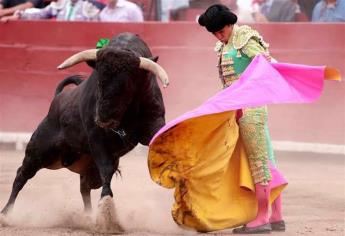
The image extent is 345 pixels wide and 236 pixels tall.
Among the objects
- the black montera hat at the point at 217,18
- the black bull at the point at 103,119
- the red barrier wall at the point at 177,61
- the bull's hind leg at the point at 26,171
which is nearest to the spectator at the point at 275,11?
the red barrier wall at the point at 177,61

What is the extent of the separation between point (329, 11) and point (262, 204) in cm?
377

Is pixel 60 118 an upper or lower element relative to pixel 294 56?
upper

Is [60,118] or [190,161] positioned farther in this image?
[60,118]

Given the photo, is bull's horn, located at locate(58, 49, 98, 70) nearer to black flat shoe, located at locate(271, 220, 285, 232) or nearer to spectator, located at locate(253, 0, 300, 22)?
black flat shoe, located at locate(271, 220, 285, 232)

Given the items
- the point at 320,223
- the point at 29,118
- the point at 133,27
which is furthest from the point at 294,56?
the point at 320,223

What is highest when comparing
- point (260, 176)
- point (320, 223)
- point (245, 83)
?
point (245, 83)

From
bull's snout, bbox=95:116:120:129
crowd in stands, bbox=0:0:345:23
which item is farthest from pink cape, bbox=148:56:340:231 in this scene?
crowd in stands, bbox=0:0:345:23

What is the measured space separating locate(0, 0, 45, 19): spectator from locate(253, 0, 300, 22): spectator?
2259 mm

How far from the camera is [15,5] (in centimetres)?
987

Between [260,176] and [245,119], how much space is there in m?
0.30

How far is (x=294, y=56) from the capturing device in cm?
881

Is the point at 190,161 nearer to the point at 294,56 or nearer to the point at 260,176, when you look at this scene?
the point at 260,176

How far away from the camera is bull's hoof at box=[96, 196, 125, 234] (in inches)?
201

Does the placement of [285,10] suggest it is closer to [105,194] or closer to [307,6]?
[307,6]
